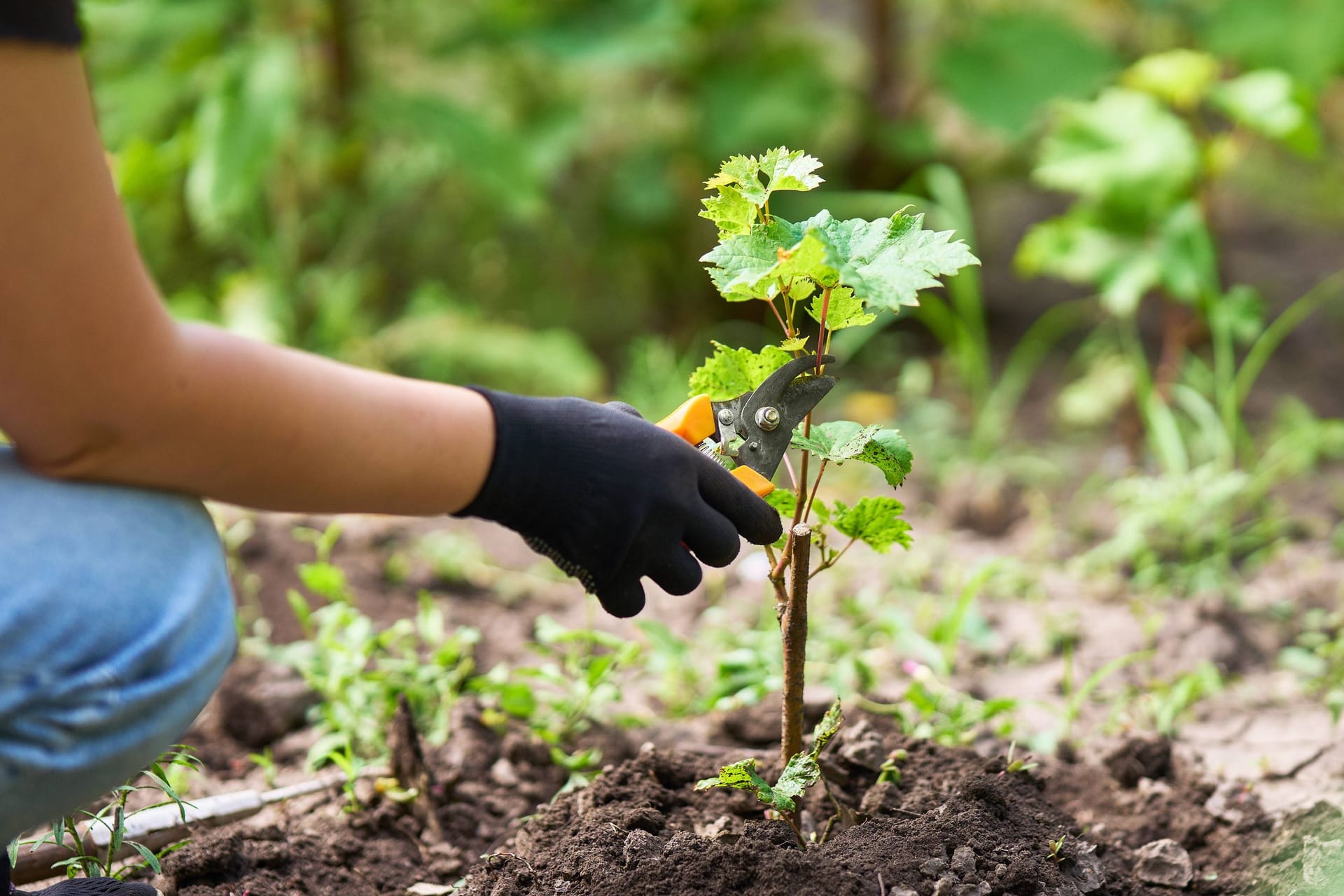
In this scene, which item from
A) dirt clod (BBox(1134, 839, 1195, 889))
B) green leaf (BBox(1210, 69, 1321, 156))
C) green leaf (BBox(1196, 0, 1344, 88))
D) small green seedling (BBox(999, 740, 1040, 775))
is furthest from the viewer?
green leaf (BBox(1196, 0, 1344, 88))

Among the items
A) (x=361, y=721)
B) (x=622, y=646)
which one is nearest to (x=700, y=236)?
(x=622, y=646)

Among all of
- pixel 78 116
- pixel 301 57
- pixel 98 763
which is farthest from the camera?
pixel 301 57

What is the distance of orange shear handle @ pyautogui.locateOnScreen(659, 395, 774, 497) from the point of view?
1334 mm

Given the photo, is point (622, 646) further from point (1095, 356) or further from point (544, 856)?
point (1095, 356)

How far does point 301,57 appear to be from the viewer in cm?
350

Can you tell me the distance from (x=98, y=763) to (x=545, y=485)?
19.1 inches

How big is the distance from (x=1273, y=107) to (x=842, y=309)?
1.99 meters

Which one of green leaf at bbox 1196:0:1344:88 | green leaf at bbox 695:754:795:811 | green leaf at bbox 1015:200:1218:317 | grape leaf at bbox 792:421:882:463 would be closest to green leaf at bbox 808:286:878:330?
grape leaf at bbox 792:421:882:463

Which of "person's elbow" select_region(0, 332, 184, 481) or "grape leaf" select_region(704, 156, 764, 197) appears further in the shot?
"grape leaf" select_region(704, 156, 764, 197)

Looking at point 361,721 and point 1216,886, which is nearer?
Result: point 1216,886

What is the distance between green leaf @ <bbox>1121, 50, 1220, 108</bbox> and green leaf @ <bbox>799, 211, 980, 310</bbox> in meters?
1.95

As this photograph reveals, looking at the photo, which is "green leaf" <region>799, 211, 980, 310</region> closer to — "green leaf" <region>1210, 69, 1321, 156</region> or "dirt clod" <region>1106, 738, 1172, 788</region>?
"dirt clod" <region>1106, 738, 1172, 788</region>

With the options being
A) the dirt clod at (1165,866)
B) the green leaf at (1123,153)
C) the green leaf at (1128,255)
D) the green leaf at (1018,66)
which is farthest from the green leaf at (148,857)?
the green leaf at (1018,66)

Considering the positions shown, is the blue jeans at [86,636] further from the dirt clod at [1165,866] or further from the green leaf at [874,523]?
the dirt clod at [1165,866]
